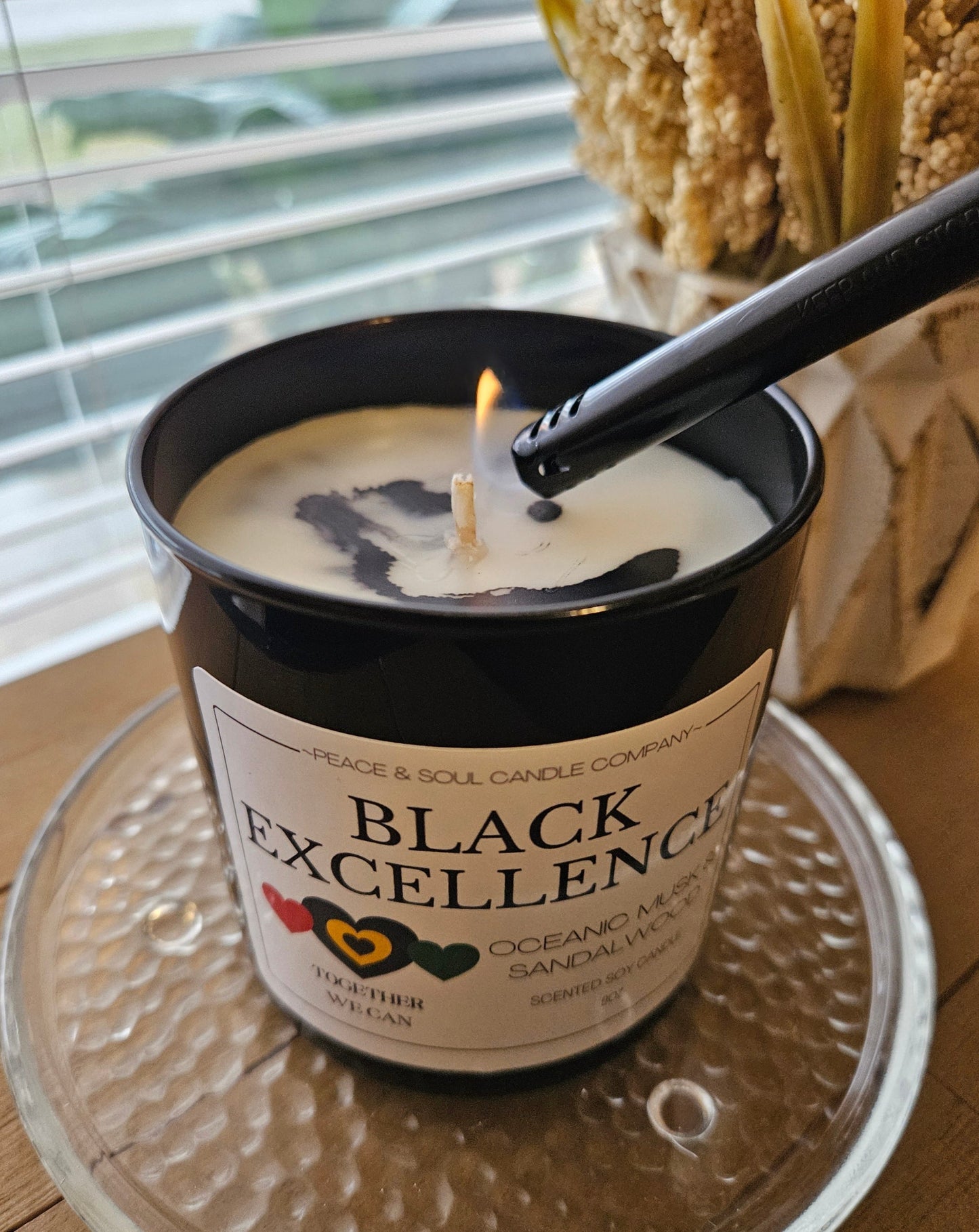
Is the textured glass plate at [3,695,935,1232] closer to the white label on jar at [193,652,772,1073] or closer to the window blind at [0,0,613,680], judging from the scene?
the white label on jar at [193,652,772,1073]

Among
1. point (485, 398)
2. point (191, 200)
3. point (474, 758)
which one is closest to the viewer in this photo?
point (474, 758)

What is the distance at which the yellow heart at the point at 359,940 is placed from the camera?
0.26 m

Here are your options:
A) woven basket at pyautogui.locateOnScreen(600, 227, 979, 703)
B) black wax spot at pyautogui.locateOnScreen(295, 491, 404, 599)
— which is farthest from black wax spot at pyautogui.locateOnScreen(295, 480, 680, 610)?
woven basket at pyautogui.locateOnScreen(600, 227, 979, 703)

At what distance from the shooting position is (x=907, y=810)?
42 cm

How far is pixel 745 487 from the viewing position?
0.30m

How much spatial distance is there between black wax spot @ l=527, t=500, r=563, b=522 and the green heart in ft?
0.37

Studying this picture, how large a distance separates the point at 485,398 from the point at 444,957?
0.51 feet

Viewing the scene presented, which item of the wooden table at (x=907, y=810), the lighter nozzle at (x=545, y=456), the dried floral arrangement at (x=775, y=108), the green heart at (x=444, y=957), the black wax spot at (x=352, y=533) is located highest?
the dried floral arrangement at (x=775, y=108)

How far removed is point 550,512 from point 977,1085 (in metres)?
0.21

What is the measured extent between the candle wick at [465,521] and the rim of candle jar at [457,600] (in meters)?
0.02

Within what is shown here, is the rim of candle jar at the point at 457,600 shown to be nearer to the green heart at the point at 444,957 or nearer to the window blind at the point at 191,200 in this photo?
the green heart at the point at 444,957

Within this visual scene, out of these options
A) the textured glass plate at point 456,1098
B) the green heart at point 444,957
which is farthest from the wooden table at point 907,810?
the green heart at point 444,957

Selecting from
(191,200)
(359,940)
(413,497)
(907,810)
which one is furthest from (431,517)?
(191,200)

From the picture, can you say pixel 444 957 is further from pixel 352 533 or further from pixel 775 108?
pixel 775 108
